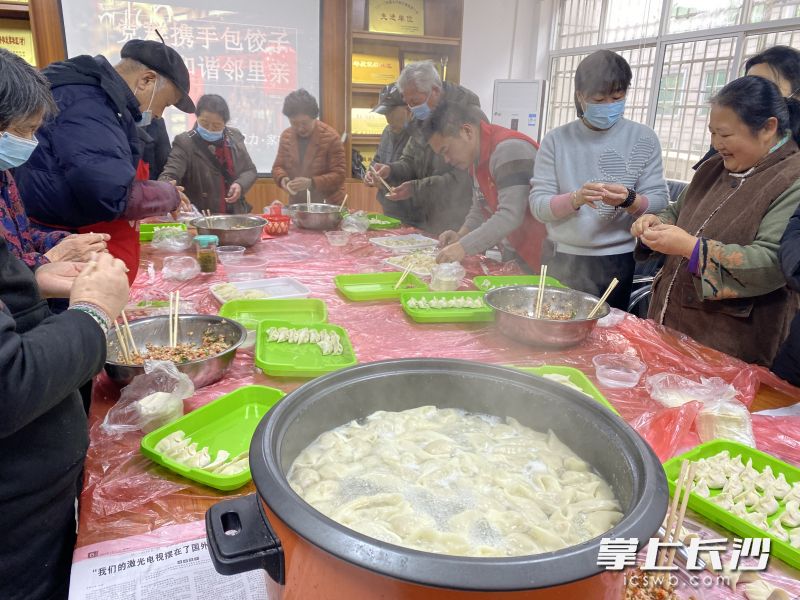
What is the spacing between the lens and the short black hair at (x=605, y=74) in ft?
8.21

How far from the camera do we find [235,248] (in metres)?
3.06

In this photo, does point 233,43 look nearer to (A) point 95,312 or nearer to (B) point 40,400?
(A) point 95,312

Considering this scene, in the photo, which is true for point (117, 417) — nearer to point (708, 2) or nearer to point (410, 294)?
point (410, 294)

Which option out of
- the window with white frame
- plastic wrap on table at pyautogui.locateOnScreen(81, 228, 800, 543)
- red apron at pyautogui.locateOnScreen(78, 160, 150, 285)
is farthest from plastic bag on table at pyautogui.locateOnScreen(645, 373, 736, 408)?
the window with white frame

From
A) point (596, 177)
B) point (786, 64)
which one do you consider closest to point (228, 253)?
point (596, 177)

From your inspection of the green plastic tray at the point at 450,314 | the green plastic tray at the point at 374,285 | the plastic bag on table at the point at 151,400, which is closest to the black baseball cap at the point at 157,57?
the green plastic tray at the point at 374,285

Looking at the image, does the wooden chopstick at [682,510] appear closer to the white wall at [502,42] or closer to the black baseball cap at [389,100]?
the black baseball cap at [389,100]

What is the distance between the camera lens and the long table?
1.11m

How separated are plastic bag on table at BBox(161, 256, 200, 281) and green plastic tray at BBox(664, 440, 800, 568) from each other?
7.49 feet

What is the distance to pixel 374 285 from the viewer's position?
103 inches

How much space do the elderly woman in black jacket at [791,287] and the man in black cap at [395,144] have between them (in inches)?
111

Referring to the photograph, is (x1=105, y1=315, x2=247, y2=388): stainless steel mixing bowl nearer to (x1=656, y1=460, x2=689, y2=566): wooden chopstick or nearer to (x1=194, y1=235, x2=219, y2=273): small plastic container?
(x1=194, y1=235, x2=219, y2=273): small plastic container

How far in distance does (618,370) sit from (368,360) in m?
0.83

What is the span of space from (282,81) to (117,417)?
18.6 feet
